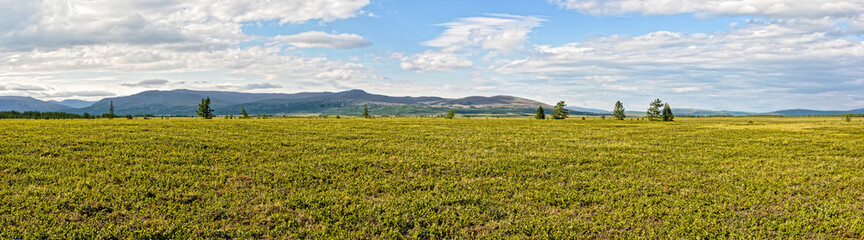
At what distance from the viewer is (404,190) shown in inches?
547

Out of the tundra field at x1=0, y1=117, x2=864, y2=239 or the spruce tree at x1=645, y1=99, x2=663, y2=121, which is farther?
the spruce tree at x1=645, y1=99, x2=663, y2=121

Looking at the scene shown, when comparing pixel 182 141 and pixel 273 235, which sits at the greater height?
pixel 182 141

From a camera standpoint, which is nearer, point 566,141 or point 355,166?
point 355,166

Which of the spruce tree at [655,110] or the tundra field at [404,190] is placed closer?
the tundra field at [404,190]

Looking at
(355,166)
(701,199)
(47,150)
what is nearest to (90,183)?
(47,150)

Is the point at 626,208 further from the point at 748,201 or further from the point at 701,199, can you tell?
the point at 748,201

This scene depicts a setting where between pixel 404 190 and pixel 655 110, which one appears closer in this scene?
pixel 404 190

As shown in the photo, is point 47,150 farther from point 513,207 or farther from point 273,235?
point 513,207

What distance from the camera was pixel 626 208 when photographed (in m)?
12.3

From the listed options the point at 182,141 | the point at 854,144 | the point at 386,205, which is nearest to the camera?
the point at 386,205

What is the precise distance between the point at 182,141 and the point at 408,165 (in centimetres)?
1148

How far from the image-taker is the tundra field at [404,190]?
1056 cm

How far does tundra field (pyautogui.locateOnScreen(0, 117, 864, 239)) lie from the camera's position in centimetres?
1056

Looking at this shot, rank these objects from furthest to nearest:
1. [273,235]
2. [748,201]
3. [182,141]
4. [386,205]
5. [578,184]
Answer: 1. [182,141]
2. [578,184]
3. [748,201]
4. [386,205]
5. [273,235]
